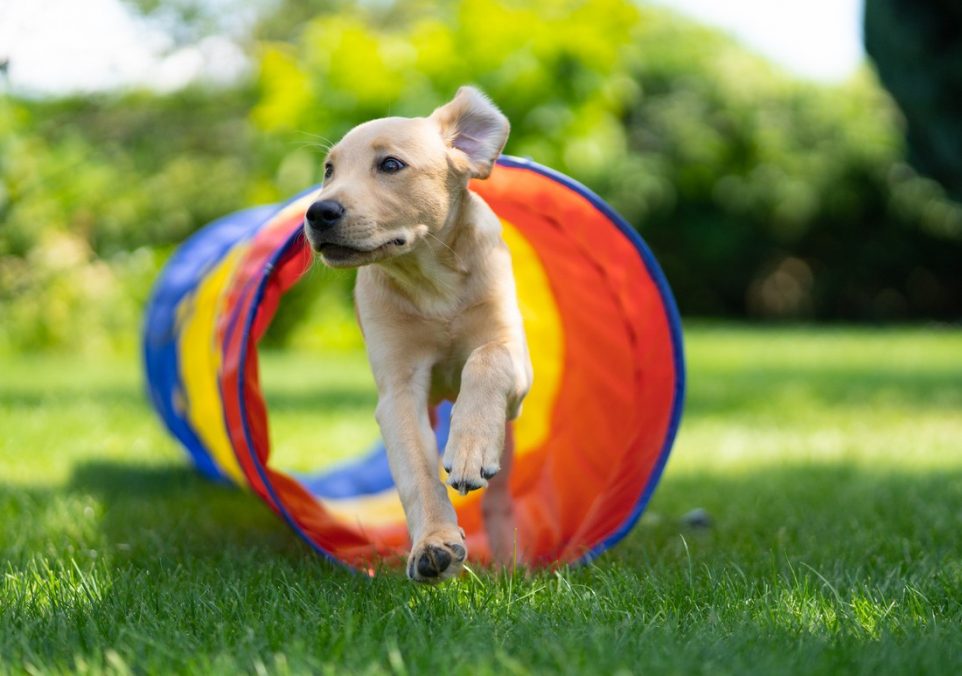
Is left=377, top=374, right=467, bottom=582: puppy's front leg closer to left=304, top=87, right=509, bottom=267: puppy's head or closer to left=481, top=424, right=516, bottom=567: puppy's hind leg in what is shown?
left=304, top=87, right=509, bottom=267: puppy's head

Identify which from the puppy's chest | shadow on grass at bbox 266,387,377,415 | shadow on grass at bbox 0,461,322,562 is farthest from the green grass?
shadow on grass at bbox 266,387,377,415

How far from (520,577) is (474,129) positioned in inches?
50.7

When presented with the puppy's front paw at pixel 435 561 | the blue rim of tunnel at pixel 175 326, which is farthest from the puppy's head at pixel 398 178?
the blue rim of tunnel at pixel 175 326

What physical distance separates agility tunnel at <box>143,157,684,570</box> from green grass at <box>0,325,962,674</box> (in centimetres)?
21

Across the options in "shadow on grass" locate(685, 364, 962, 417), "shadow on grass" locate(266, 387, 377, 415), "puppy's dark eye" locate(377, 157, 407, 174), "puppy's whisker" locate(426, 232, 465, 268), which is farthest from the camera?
"shadow on grass" locate(685, 364, 962, 417)

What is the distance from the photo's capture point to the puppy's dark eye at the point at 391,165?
3.02 meters

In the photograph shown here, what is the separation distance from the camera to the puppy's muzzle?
9.25 ft

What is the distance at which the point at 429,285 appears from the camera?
10.5 ft

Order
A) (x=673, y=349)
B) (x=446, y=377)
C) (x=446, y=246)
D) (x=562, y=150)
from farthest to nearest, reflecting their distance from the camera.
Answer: (x=562, y=150)
(x=673, y=349)
(x=446, y=377)
(x=446, y=246)

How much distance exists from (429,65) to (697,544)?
704cm

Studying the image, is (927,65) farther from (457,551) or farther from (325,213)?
(457,551)

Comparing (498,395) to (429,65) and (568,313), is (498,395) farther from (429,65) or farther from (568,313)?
A: (429,65)

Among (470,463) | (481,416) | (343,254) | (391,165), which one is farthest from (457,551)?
(391,165)

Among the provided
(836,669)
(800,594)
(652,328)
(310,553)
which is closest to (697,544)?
(652,328)
